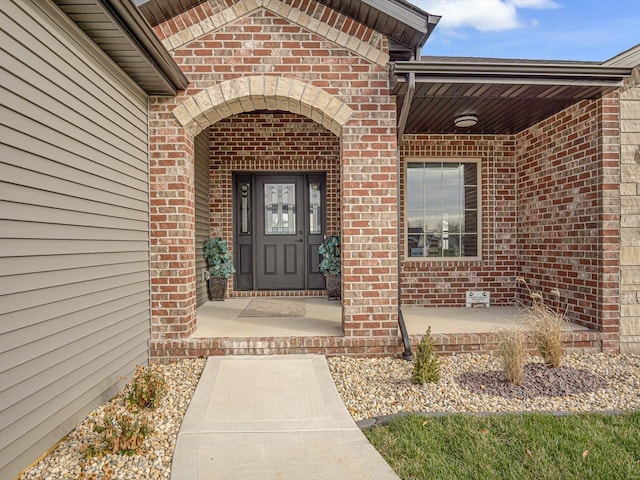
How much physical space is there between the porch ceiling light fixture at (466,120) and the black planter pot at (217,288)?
422 cm

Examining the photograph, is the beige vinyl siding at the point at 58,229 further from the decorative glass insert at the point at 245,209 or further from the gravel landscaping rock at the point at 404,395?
the decorative glass insert at the point at 245,209

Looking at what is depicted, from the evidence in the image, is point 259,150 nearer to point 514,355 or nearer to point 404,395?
point 404,395

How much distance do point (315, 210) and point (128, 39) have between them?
14.4 ft

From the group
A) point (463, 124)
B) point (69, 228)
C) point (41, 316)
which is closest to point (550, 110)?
point (463, 124)

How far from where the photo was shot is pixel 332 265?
6387 millimetres

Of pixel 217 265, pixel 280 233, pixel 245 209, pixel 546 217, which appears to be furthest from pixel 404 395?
pixel 245 209

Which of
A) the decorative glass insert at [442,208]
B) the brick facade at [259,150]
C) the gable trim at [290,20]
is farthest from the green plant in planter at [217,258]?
the gable trim at [290,20]

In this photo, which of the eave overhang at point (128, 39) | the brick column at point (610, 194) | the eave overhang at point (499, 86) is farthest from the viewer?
the brick column at point (610, 194)

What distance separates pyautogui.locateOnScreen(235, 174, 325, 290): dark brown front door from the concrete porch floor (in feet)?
2.39

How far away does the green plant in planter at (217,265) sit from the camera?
6.48m

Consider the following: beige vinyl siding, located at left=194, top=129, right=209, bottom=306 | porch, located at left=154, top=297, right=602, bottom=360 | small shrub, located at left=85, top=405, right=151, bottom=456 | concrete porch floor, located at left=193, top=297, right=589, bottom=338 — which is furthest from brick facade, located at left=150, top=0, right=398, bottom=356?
beige vinyl siding, located at left=194, top=129, right=209, bottom=306

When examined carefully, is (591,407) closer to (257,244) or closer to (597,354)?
(597,354)

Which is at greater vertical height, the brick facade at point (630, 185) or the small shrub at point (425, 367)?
the brick facade at point (630, 185)

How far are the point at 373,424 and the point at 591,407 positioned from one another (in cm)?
173
